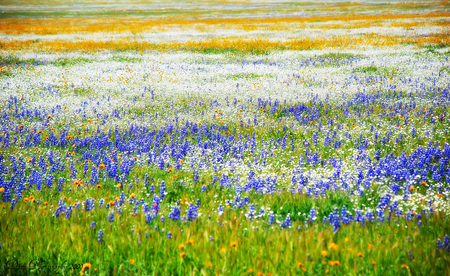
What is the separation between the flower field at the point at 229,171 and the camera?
10.9ft

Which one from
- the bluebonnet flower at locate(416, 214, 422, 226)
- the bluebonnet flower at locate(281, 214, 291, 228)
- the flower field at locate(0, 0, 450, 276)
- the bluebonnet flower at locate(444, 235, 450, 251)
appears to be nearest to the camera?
the bluebonnet flower at locate(444, 235, 450, 251)

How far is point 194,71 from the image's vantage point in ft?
60.5

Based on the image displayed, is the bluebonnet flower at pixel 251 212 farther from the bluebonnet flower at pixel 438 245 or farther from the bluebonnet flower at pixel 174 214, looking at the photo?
the bluebonnet flower at pixel 438 245

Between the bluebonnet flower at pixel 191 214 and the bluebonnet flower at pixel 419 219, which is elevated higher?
the bluebonnet flower at pixel 419 219

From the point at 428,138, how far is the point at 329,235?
18.1 ft

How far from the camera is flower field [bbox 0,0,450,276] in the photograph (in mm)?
3312

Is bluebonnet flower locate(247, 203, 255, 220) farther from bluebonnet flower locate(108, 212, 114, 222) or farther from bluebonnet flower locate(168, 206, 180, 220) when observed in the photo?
bluebonnet flower locate(108, 212, 114, 222)

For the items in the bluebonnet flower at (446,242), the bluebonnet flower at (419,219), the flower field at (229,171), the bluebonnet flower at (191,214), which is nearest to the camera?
the bluebonnet flower at (446,242)

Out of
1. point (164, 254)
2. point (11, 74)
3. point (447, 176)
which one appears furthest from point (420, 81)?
point (11, 74)

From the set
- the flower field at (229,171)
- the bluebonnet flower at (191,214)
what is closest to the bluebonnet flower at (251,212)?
the flower field at (229,171)

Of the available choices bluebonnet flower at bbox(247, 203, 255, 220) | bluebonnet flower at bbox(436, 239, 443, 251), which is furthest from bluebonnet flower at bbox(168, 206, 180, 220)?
bluebonnet flower at bbox(436, 239, 443, 251)

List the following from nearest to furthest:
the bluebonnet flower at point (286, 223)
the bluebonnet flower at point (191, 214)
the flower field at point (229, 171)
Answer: the flower field at point (229, 171)
the bluebonnet flower at point (286, 223)
the bluebonnet flower at point (191, 214)

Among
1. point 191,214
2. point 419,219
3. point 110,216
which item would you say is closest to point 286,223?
point 191,214

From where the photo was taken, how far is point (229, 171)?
20.5 feet
